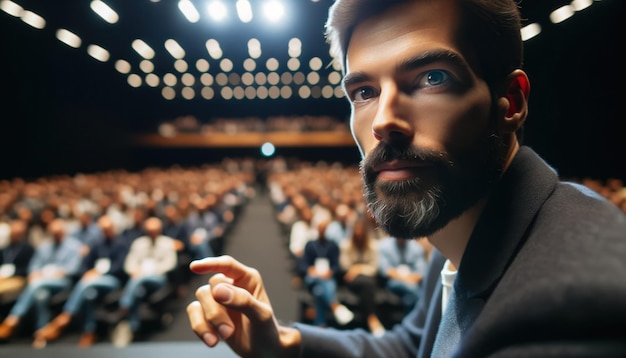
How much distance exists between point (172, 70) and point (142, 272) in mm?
12768

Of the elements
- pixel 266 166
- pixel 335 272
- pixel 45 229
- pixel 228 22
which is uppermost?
pixel 228 22

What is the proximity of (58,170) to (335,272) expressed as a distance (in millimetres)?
15377

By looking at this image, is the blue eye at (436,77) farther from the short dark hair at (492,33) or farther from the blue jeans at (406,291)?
the blue jeans at (406,291)

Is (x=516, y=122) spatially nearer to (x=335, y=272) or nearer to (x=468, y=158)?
(x=468, y=158)

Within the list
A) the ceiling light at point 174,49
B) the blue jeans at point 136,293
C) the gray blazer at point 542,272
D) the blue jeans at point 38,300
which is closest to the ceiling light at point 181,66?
the ceiling light at point 174,49

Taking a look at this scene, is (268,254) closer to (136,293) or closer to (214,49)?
(136,293)

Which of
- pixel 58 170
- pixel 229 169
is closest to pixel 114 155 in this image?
pixel 58 170

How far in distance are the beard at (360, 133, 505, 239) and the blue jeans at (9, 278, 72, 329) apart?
435 centimetres

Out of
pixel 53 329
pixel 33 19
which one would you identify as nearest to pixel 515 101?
pixel 53 329

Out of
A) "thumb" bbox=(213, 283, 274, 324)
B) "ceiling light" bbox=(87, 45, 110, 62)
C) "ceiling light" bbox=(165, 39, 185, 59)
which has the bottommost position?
"thumb" bbox=(213, 283, 274, 324)

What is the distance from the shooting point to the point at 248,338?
86 cm

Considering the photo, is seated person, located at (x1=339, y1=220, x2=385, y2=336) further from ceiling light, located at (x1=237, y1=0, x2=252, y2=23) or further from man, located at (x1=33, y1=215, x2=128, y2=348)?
ceiling light, located at (x1=237, y1=0, x2=252, y2=23)

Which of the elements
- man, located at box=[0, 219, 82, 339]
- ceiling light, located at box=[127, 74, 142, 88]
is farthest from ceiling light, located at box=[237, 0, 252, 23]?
ceiling light, located at box=[127, 74, 142, 88]

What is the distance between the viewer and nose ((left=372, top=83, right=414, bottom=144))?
2.25 feet
